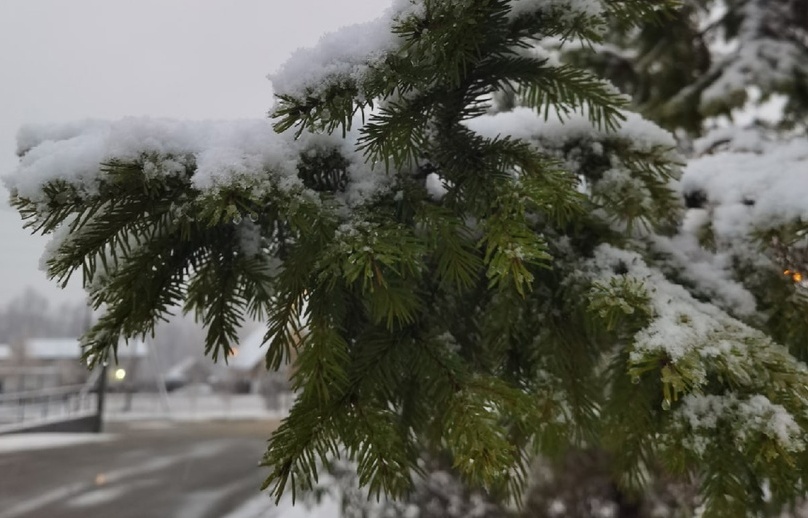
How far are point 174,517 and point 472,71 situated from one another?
7.36 m

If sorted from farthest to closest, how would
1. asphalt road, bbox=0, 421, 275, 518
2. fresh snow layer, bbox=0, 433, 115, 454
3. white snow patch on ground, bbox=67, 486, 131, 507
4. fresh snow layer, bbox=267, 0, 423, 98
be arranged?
white snow patch on ground, bbox=67, 486, 131, 507 → asphalt road, bbox=0, 421, 275, 518 → fresh snow layer, bbox=0, 433, 115, 454 → fresh snow layer, bbox=267, 0, 423, 98

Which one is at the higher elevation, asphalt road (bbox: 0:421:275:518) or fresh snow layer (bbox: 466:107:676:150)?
fresh snow layer (bbox: 466:107:676:150)

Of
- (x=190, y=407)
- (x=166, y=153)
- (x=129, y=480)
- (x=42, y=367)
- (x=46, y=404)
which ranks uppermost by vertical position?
(x=166, y=153)

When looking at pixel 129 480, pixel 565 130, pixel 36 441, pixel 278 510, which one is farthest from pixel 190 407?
pixel 565 130

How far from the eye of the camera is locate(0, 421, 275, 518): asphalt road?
662cm

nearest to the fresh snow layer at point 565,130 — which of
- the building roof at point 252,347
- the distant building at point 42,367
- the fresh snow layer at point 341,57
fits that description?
the fresh snow layer at point 341,57

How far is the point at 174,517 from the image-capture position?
257 inches

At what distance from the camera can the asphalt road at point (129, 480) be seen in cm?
662

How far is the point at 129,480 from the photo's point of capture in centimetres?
799

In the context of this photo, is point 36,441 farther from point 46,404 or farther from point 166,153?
point 166,153

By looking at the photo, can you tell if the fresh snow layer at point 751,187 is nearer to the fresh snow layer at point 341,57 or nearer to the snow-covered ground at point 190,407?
the fresh snow layer at point 341,57

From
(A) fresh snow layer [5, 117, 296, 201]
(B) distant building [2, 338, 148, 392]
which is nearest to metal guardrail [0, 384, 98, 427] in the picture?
(B) distant building [2, 338, 148, 392]

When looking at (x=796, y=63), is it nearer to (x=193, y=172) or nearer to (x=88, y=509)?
(x=193, y=172)

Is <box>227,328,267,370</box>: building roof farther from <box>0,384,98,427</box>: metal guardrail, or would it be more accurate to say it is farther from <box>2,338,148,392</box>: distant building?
<box>2,338,148,392</box>: distant building
